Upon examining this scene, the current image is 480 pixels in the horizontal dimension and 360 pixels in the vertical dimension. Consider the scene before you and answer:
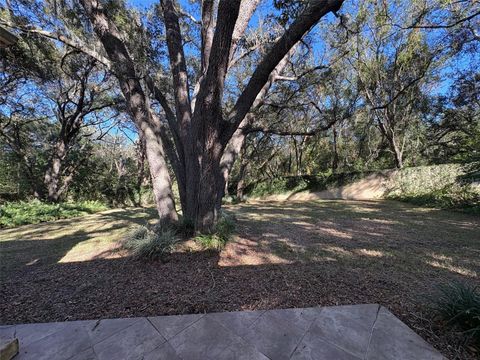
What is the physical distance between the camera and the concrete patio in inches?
61.4

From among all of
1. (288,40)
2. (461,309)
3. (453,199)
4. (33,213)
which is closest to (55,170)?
(33,213)

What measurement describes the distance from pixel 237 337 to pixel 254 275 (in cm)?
111

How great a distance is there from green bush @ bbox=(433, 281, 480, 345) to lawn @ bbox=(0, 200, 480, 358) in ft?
0.35

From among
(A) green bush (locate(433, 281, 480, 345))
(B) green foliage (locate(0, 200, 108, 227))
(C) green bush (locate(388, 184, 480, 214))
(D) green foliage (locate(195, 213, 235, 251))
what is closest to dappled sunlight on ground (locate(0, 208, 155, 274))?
(D) green foliage (locate(195, 213, 235, 251))

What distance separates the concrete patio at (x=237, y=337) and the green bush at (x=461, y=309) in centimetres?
36

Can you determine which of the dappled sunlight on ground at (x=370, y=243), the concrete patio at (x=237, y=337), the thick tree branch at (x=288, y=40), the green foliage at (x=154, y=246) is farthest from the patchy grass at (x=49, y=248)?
the thick tree branch at (x=288, y=40)

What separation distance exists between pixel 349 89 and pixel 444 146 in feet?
20.1

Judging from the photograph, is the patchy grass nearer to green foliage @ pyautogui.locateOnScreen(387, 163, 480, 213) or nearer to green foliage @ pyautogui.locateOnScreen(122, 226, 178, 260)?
green foliage @ pyautogui.locateOnScreen(122, 226, 178, 260)

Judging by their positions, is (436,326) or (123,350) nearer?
(123,350)

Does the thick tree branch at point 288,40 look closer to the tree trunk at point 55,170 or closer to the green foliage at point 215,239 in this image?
the green foliage at point 215,239

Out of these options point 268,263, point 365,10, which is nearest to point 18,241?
point 268,263

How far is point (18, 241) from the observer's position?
17.5 feet

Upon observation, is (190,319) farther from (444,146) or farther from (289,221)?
(444,146)

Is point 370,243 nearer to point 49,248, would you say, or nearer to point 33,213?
point 49,248
